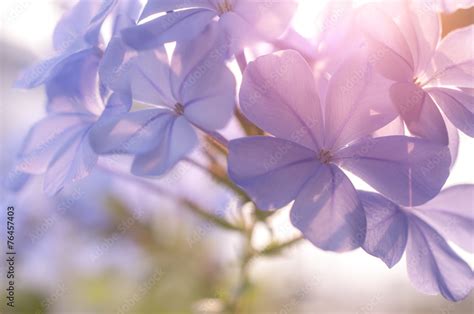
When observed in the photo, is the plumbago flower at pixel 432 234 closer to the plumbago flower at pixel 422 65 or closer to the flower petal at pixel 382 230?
the flower petal at pixel 382 230

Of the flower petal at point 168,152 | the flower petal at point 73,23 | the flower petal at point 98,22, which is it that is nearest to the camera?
the flower petal at point 168,152

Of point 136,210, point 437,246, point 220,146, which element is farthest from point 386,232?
point 136,210

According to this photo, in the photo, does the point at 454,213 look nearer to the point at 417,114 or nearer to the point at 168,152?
the point at 417,114

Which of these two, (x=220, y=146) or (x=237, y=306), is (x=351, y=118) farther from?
(x=237, y=306)

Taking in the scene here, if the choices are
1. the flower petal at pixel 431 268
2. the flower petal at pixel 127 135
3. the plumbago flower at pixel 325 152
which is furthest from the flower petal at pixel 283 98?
the flower petal at pixel 431 268

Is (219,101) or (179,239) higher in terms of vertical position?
(219,101)
